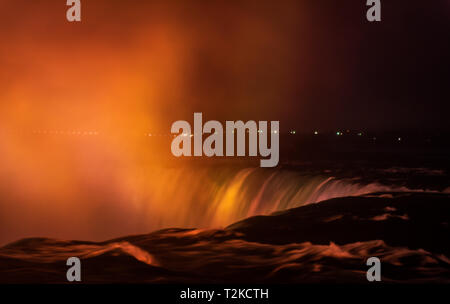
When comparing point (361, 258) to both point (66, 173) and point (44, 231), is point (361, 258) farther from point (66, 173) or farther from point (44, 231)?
point (66, 173)

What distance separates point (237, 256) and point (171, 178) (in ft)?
46.7

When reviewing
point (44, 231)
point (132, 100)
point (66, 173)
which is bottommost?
point (44, 231)

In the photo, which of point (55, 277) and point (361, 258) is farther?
point (361, 258)

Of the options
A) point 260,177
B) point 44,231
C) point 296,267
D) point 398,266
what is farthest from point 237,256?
point 44,231

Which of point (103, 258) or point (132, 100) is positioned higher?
point (132, 100)

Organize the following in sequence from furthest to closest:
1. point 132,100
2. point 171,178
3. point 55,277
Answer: point 132,100 < point 171,178 < point 55,277
